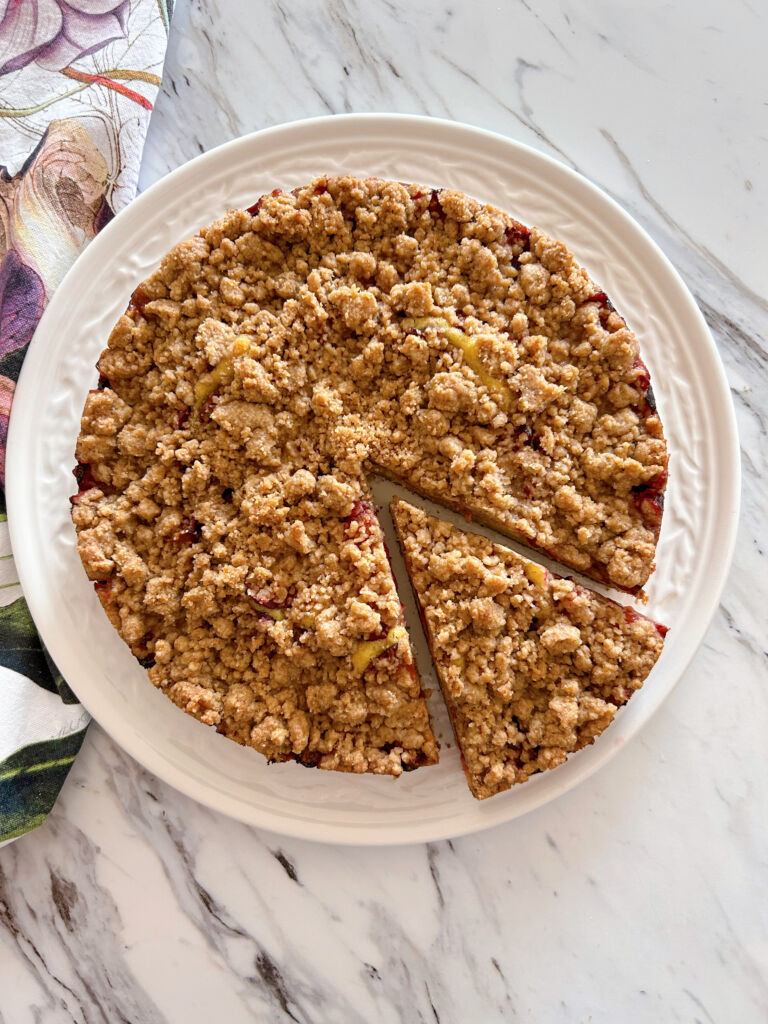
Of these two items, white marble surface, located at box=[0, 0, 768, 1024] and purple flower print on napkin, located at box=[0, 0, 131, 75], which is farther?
purple flower print on napkin, located at box=[0, 0, 131, 75]

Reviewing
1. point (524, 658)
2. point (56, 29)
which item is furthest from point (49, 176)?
point (524, 658)

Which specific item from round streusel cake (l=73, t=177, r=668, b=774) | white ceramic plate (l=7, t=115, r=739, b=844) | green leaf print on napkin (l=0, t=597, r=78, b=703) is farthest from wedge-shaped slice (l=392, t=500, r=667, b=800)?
green leaf print on napkin (l=0, t=597, r=78, b=703)

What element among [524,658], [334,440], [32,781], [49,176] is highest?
[49,176]

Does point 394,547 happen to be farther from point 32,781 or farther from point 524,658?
point 32,781

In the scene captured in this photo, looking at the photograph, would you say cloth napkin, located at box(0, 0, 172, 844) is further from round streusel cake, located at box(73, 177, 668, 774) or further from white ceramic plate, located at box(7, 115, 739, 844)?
round streusel cake, located at box(73, 177, 668, 774)

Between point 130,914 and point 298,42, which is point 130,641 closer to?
point 130,914

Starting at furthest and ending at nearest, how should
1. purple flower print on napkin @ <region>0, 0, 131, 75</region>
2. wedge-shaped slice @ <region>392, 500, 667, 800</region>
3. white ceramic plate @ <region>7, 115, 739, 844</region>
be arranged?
purple flower print on napkin @ <region>0, 0, 131, 75</region>
white ceramic plate @ <region>7, 115, 739, 844</region>
wedge-shaped slice @ <region>392, 500, 667, 800</region>
